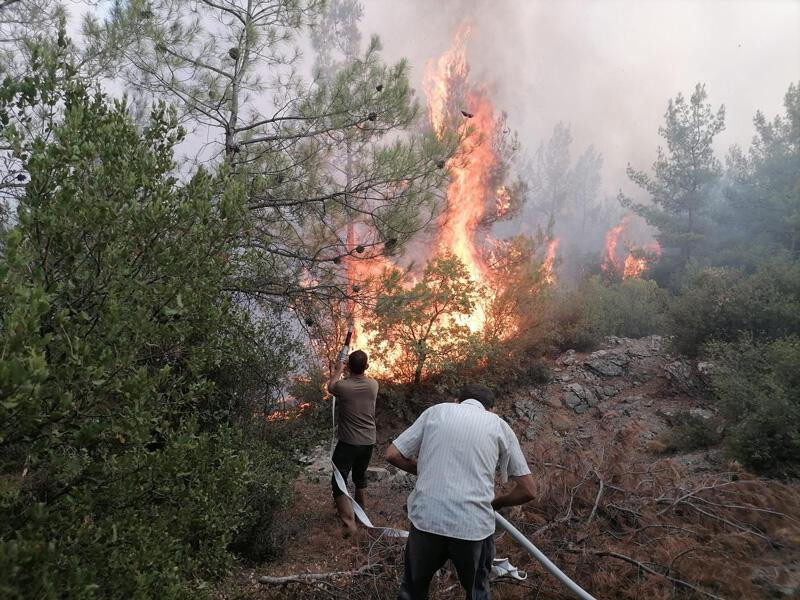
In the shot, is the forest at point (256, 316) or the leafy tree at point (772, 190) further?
the leafy tree at point (772, 190)

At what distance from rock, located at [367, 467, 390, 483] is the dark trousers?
5931 millimetres

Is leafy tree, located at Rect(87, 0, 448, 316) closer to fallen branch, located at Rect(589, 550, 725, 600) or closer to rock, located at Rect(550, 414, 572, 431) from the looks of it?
fallen branch, located at Rect(589, 550, 725, 600)

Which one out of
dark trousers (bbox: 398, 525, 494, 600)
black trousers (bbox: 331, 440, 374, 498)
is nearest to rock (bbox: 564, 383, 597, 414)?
black trousers (bbox: 331, 440, 374, 498)

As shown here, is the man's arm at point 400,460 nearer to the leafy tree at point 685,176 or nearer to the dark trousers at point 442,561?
the dark trousers at point 442,561

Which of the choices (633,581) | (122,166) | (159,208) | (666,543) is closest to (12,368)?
(159,208)

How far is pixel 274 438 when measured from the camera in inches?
252

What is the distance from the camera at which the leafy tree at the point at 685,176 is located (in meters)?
28.0

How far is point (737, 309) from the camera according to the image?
11781 millimetres

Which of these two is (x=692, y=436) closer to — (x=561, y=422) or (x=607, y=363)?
(x=561, y=422)

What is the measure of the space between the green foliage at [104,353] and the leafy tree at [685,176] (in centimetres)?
2996

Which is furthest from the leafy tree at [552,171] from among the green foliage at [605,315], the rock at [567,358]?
the rock at [567,358]

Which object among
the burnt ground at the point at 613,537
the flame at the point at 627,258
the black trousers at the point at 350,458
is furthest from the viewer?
the flame at the point at 627,258

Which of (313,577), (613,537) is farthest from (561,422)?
(313,577)

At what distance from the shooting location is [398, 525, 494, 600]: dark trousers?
2.75m
